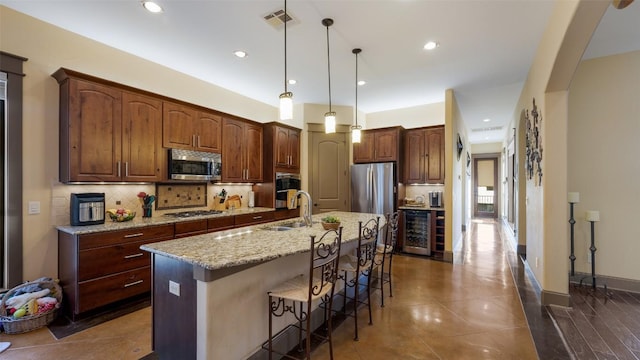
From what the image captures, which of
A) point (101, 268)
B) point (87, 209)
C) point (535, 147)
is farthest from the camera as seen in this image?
point (535, 147)

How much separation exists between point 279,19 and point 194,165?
2214 millimetres

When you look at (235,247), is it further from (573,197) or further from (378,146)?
(378,146)

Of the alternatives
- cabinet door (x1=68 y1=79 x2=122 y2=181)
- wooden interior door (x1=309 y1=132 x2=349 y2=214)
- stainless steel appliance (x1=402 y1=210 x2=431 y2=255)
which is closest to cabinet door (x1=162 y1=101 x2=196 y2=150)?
cabinet door (x1=68 y1=79 x2=122 y2=181)

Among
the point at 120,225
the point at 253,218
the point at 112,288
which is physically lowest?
the point at 112,288

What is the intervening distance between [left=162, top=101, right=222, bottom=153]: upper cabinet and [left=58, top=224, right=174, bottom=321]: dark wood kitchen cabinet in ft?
3.95

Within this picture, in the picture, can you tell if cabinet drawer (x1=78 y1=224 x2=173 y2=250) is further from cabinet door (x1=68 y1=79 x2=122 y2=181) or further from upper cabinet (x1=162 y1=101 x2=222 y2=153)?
upper cabinet (x1=162 y1=101 x2=222 y2=153)

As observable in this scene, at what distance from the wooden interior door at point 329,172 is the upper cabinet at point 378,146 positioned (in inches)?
12.0

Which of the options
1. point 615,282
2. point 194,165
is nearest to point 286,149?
point 194,165

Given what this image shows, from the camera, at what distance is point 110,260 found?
2.75 metres

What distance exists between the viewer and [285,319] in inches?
86.1

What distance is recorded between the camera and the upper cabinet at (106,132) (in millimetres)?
2742

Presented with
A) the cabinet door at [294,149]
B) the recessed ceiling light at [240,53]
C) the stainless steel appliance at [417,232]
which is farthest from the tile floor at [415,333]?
the recessed ceiling light at [240,53]

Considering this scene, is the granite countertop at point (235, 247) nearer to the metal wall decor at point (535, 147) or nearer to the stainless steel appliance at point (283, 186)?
the stainless steel appliance at point (283, 186)

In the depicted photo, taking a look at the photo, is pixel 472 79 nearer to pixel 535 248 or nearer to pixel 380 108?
pixel 380 108
